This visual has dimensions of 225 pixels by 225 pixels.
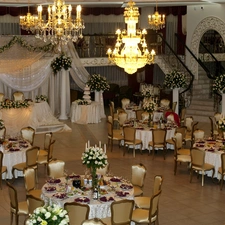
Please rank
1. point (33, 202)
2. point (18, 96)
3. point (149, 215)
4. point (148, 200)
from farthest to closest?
point (18, 96), point (148, 200), point (149, 215), point (33, 202)

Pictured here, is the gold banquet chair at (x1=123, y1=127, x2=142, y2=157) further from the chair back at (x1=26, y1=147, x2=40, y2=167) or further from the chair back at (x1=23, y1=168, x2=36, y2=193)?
the chair back at (x1=23, y1=168, x2=36, y2=193)

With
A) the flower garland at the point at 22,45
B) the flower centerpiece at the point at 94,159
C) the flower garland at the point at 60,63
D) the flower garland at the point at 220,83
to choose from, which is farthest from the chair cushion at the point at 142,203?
the flower garland at the point at 60,63

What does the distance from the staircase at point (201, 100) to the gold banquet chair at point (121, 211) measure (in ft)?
40.3

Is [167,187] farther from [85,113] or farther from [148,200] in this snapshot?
[85,113]

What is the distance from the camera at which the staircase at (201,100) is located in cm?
2178

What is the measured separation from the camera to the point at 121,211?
380 inches

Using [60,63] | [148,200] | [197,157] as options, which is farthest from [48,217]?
[60,63]

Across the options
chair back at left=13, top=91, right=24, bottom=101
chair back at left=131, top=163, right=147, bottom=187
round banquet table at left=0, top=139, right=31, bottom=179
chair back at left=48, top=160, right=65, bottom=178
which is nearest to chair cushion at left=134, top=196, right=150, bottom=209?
chair back at left=131, top=163, right=147, bottom=187

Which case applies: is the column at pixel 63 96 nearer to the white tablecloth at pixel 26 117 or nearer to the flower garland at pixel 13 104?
the white tablecloth at pixel 26 117

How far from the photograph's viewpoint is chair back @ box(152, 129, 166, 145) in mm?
15677

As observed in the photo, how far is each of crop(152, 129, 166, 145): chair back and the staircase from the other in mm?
6120

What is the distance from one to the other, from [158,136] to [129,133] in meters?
0.84

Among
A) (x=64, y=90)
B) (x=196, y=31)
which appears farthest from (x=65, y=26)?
(x=196, y=31)

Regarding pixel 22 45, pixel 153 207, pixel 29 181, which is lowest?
pixel 153 207
